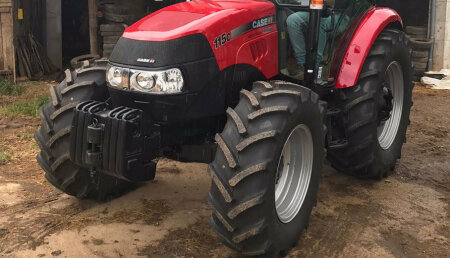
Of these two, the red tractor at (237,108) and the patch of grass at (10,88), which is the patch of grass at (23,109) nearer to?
the patch of grass at (10,88)

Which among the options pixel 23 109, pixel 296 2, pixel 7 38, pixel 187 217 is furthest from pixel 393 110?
pixel 7 38

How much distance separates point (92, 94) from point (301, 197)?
1.67m

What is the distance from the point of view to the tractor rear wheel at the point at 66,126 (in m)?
4.25

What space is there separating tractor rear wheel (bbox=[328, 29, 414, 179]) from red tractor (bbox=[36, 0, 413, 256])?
14 millimetres

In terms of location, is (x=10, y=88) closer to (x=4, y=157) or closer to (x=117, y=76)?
(x=4, y=157)

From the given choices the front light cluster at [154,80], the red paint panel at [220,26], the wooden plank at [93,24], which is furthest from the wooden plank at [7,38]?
the front light cluster at [154,80]

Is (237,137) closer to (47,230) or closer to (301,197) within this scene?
(301,197)

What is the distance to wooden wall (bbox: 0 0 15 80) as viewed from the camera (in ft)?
34.4

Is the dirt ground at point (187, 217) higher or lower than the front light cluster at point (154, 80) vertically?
lower

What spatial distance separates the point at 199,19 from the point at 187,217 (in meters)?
1.56

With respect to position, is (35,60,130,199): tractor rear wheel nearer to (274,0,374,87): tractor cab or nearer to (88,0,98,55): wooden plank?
(274,0,374,87): tractor cab

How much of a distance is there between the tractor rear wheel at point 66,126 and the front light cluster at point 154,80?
60cm

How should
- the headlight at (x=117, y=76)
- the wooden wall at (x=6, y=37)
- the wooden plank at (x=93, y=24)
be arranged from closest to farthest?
the headlight at (x=117, y=76)
the wooden wall at (x=6, y=37)
the wooden plank at (x=93, y=24)

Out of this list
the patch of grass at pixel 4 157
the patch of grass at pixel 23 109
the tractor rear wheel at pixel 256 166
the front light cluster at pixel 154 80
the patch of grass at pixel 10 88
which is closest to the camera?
the tractor rear wheel at pixel 256 166
